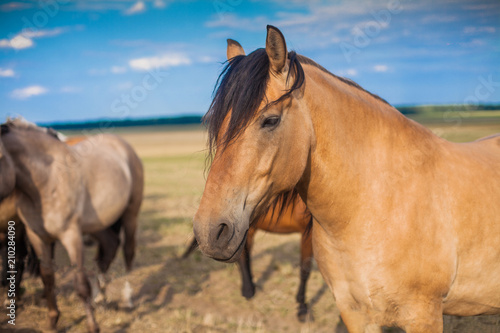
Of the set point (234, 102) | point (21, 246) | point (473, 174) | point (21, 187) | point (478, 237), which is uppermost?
point (234, 102)

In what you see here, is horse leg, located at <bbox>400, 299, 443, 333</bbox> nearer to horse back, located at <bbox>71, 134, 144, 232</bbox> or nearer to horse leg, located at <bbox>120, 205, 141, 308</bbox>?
horse back, located at <bbox>71, 134, 144, 232</bbox>

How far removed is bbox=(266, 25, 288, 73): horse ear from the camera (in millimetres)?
1632

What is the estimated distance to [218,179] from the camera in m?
1.63

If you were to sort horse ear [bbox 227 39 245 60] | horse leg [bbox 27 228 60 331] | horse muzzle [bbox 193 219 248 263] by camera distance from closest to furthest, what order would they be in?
horse muzzle [bbox 193 219 248 263] < horse ear [bbox 227 39 245 60] < horse leg [bbox 27 228 60 331]

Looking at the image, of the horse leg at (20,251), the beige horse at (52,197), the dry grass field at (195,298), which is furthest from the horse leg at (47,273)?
the horse leg at (20,251)

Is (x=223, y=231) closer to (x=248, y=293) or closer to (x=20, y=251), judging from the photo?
(x=248, y=293)

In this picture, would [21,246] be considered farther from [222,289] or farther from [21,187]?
[222,289]

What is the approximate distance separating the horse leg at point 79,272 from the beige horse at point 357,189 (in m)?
3.26

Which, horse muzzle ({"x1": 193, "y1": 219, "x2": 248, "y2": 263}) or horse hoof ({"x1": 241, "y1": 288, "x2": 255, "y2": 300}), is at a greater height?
horse muzzle ({"x1": 193, "y1": 219, "x2": 248, "y2": 263})

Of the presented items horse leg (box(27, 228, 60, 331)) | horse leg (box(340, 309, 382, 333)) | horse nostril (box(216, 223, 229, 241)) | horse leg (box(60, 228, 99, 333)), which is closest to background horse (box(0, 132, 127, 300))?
horse leg (box(27, 228, 60, 331))

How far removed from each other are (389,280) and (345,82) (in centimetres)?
125

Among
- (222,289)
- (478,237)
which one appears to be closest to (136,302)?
(222,289)

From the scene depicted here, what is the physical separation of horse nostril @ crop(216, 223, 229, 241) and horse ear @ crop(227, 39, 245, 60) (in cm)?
114

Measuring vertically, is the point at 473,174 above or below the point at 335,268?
above
